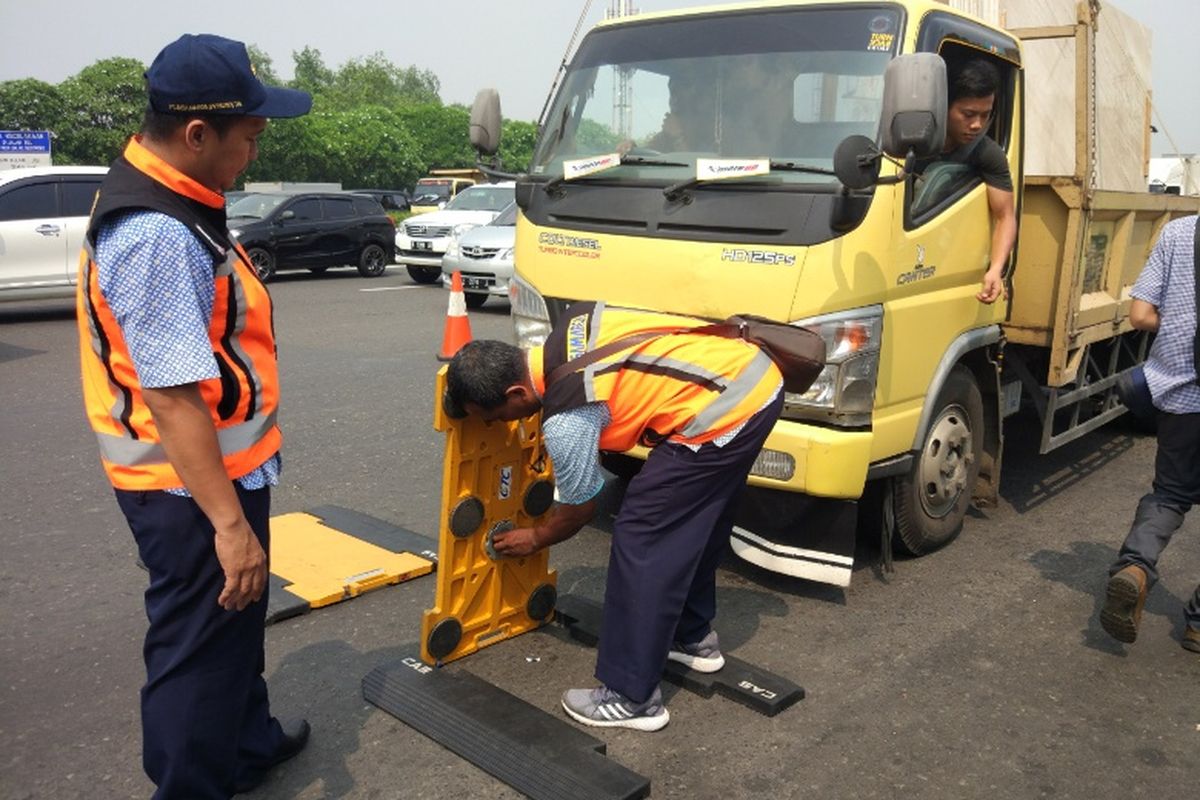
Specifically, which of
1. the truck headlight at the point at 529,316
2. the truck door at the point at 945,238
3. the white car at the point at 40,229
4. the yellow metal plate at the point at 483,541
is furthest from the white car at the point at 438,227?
the yellow metal plate at the point at 483,541

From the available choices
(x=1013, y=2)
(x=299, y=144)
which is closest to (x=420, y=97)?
(x=299, y=144)

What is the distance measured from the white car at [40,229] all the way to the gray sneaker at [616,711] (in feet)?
35.1

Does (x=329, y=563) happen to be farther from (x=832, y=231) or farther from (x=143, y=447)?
(x=832, y=231)

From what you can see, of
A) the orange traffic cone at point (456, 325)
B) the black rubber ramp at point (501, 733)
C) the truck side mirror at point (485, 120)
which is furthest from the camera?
the orange traffic cone at point (456, 325)

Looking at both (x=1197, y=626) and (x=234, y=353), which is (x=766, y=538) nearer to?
(x=1197, y=626)

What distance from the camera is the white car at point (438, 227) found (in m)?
16.9

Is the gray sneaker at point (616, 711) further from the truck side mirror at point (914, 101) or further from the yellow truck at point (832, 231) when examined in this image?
the truck side mirror at point (914, 101)

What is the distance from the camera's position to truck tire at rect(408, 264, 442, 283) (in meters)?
17.5

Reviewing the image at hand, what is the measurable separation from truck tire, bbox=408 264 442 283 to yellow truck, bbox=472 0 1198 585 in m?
12.3

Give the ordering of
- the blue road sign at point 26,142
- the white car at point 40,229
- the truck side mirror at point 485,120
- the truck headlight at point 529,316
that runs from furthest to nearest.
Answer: the blue road sign at point 26,142, the white car at point 40,229, the truck side mirror at point 485,120, the truck headlight at point 529,316

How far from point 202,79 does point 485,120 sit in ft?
10.7

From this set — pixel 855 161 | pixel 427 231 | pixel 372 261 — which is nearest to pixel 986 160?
pixel 855 161

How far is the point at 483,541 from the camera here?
12.2 ft

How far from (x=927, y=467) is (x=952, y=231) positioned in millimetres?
1076
